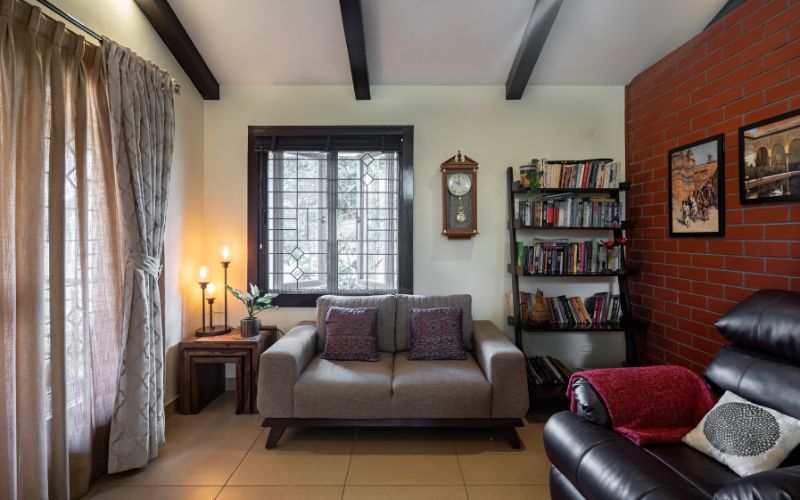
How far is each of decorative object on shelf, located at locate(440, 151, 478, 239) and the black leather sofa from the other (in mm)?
1632

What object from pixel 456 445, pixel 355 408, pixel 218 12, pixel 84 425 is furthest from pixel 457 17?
pixel 84 425

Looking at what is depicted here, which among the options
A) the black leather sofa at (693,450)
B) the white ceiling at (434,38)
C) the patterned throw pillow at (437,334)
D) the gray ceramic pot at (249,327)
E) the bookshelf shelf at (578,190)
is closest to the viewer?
the black leather sofa at (693,450)

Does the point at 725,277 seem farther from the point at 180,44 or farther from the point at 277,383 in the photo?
the point at 180,44

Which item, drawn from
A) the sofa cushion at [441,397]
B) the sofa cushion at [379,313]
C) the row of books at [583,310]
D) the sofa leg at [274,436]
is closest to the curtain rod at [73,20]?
the sofa cushion at [379,313]

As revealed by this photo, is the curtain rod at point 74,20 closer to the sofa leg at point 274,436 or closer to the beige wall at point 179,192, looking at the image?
the beige wall at point 179,192

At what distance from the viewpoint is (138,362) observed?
2111 millimetres

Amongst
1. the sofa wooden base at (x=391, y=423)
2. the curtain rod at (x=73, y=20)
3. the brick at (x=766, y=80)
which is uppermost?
the curtain rod at (x=73, y=20)

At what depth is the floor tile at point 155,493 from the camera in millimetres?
1910

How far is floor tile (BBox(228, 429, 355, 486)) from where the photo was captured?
205cm

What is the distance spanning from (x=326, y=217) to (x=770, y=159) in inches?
117

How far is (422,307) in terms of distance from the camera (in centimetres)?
293

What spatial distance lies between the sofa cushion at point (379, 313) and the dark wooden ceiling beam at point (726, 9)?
295 centimetres

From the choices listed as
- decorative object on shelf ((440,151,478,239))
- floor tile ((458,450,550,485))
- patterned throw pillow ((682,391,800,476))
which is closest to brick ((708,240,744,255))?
patterned throw pillow ((682,391,800,476))

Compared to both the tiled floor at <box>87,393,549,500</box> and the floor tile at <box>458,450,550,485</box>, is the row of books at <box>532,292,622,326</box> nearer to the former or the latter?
the tiled floor at <box>87,393,549,500</box>
